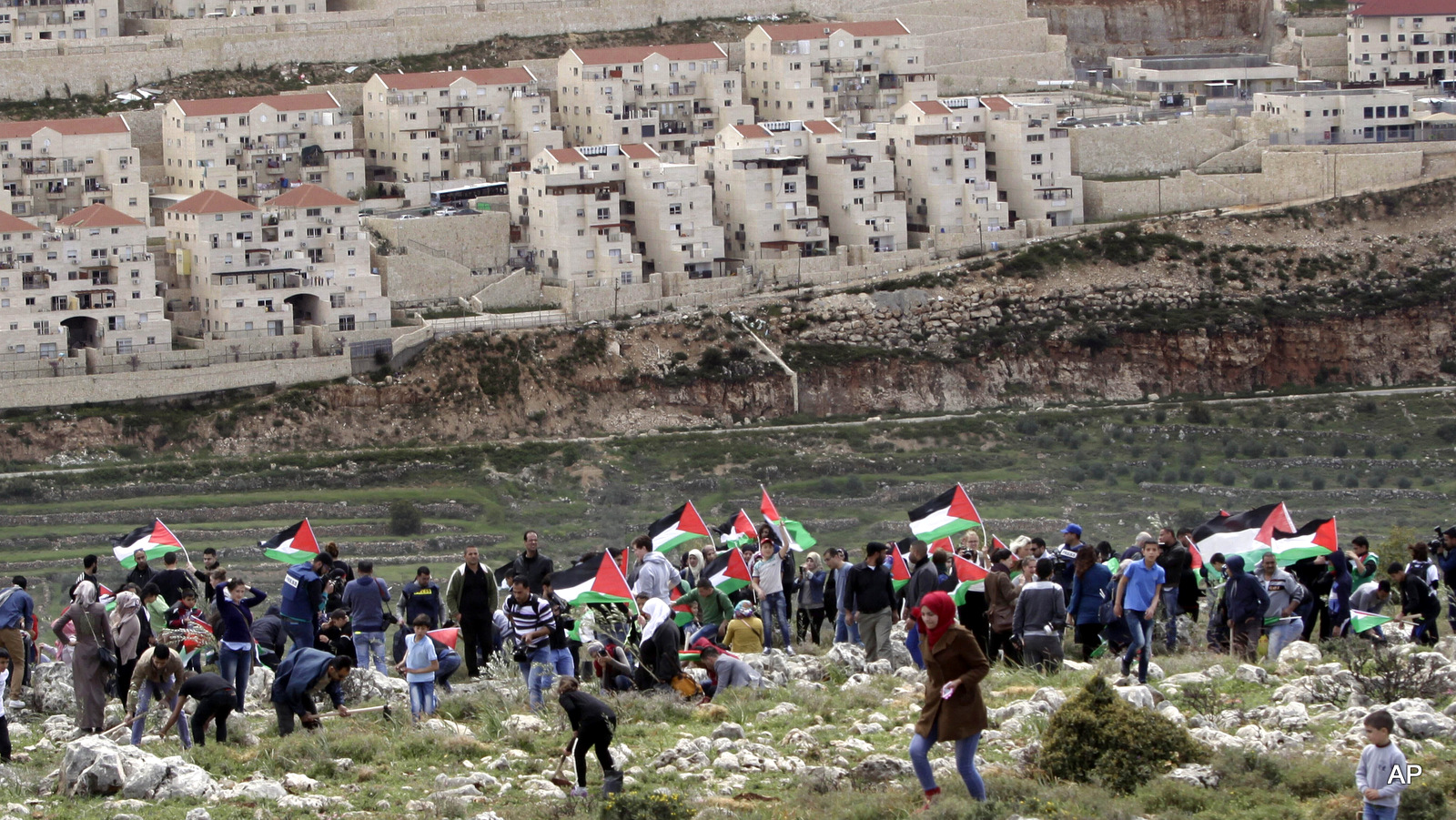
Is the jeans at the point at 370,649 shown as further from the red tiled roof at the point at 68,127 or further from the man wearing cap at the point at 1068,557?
the red tiled roof at the point at 68,127

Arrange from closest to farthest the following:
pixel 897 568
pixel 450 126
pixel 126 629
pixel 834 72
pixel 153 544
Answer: pixel 126 629, pixel 897 568, pixel 153 544, pixel 450 126, pixel 834 72

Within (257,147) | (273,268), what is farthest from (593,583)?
(257,147)

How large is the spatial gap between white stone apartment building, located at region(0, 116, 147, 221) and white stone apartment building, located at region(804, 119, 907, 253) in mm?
18101

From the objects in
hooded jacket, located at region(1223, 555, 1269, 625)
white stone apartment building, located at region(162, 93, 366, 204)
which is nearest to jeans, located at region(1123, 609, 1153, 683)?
hooded jacket, located at region(1223, 555, 1269, 625)

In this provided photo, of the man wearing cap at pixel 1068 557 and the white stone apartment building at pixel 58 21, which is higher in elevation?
the white stone apartment building at pixel 58 21

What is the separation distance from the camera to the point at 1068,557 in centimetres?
2633

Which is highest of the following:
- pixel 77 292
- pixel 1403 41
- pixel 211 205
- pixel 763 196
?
pixel 1403 41

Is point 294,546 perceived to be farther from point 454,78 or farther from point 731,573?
point 454,78

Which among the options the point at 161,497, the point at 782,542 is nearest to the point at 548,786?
the point at 782,542

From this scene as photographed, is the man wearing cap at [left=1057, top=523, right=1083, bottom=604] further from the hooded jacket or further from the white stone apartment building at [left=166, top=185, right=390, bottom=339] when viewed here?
the white stone apartment building at [left=166, top=185, right=390, bottom=339]

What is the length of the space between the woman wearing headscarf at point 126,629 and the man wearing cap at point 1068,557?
901 centimetres

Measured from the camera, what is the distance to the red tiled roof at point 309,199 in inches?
2564

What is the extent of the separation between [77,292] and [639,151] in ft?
53.1

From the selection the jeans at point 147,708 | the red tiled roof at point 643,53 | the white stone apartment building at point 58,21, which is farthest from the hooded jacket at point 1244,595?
the white stone apartment building at point 58,21
